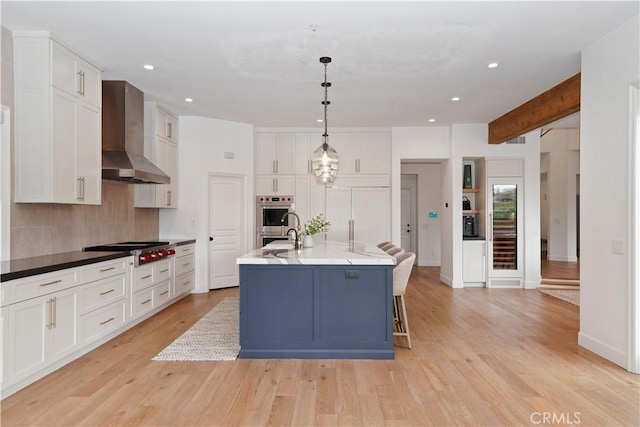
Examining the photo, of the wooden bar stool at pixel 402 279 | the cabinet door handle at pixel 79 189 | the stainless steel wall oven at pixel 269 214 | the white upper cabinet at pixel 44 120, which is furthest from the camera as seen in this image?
the stainless steel wall oven at pixel 269 214

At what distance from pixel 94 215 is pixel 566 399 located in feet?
15.7

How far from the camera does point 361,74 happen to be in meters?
4.08

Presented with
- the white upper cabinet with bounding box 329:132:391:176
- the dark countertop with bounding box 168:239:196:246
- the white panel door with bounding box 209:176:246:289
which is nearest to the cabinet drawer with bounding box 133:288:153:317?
the dark countertop with bounding box 168:239:196:246

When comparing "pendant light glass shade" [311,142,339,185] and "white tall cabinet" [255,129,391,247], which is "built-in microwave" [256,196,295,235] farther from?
"pendant light glass shade" [311,142,339,185]

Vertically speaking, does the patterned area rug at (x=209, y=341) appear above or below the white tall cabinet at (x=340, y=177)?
below

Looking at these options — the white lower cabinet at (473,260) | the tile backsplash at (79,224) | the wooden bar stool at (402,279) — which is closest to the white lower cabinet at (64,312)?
the tile backsplash at (79,224)

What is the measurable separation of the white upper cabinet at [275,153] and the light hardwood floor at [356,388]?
3.60m

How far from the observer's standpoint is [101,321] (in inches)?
137

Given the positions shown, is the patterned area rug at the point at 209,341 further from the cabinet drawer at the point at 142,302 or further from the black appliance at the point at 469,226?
the black appliance at the point at 469,226

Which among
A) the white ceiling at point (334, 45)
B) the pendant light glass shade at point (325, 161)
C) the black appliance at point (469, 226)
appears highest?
the white ceiling at point (334, 45)

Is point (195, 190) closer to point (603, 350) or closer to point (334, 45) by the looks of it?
point (334, 45)

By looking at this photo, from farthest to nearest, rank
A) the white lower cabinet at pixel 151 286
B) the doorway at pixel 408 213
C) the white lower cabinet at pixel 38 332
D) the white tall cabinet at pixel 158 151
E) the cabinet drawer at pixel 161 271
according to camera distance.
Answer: the doorway at pixel 408 213 → the white tall cabinet at pixel 158 151 → the cabinet drawer at pixel 161 271 → the white lower cabinet at pixel 151 286 → the white lower cabinet at pixel 38 332

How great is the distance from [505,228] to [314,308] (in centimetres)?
453

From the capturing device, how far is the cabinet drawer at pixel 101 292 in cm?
324
